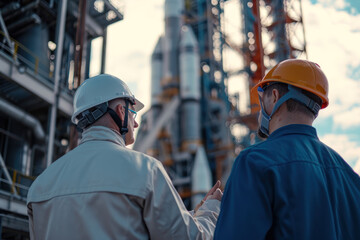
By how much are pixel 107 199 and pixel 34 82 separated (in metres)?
14.6

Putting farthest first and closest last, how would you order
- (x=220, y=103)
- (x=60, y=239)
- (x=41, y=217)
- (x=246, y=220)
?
(x=220, y=103)
(x=41, y=217)
(x=60, y=239)
(x=246, y=220)

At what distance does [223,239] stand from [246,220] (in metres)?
0.17

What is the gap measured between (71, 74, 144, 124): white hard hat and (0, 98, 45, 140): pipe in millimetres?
13226

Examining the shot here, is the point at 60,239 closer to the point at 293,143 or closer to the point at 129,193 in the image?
the point at 129,193

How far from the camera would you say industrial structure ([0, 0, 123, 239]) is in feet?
52.0

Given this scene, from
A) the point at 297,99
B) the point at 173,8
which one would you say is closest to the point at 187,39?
the point at 173,8

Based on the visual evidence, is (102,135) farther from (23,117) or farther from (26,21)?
(26,21)

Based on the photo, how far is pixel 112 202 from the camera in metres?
2.91

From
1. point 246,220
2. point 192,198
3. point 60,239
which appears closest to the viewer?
point 246,220

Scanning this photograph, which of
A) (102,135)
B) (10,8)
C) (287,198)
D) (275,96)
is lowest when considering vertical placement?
(287,198)

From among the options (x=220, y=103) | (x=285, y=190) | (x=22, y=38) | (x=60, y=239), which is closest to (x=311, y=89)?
(x=285, y=190)

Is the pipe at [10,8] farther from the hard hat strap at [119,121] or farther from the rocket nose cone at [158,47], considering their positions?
the rocket nose cone at [158,47]

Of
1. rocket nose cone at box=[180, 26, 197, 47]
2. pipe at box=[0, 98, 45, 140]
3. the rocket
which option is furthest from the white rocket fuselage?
pipe at box=[0, 98, 45, 140]

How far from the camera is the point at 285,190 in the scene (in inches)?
99.8
